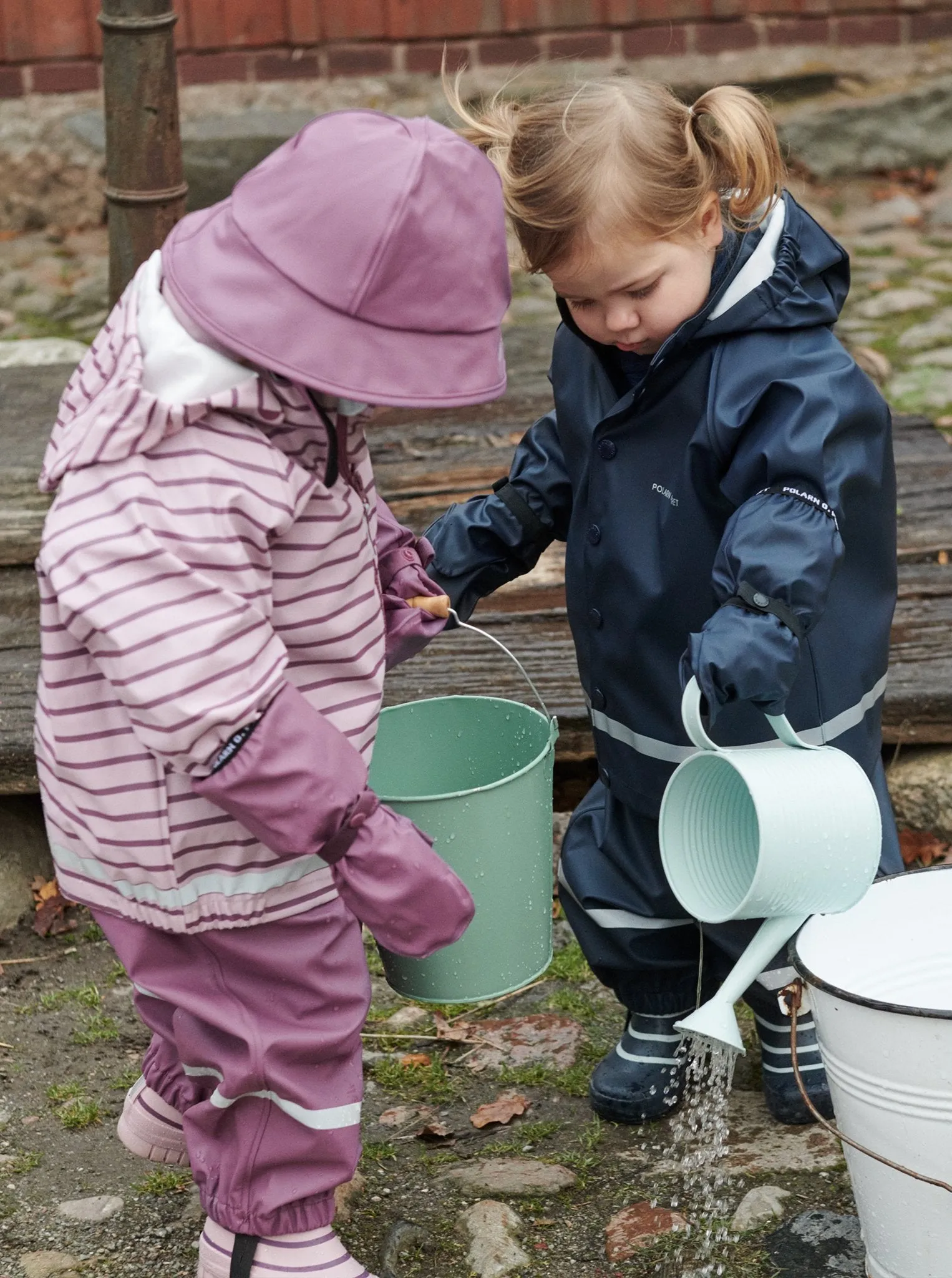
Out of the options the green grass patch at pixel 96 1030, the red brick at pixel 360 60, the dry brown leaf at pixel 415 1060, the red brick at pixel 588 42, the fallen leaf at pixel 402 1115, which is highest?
the red brick at pixel 588 42

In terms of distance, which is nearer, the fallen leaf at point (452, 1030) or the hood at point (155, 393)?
the hood at point (155, 393)

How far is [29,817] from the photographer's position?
11.1ft

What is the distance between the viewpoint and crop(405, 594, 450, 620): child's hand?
2.29 meters

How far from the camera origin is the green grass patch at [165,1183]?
8.05 feet

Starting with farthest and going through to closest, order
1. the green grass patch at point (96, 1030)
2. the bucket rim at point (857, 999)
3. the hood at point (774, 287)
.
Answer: the green grass patch at point (96, 1030) → the hood at point (774, 287) → the bucket rim at point (857, 999)

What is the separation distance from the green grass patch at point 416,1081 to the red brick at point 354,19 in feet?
17.4

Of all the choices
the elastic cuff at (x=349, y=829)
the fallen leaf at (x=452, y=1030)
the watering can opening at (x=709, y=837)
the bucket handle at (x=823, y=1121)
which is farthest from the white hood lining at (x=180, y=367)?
the fallen leaf at (x=452, y=1030)

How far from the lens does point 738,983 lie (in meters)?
2.06

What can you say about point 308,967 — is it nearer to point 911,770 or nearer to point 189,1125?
point 189,1125

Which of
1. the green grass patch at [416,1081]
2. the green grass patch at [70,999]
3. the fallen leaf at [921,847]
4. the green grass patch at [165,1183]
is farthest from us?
the fallen leaf at [921,847]

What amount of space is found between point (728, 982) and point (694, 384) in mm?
808

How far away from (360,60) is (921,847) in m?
4.83

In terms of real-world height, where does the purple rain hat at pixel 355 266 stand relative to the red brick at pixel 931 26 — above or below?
above

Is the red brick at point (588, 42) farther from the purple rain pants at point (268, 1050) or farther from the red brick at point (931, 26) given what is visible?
the purple rain pants at point (268, 1050)
